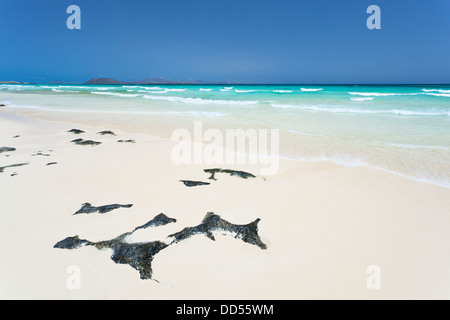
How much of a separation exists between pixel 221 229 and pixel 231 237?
0.15m

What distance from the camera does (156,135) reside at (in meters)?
7.41

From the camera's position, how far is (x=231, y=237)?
2506 mm

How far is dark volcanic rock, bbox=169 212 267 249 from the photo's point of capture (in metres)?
2.47

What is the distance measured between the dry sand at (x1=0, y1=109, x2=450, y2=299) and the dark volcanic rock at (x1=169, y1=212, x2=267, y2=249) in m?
0.08

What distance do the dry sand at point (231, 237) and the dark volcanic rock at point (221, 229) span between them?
0.26 feet

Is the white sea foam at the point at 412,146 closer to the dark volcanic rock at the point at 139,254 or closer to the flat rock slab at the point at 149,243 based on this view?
the flat rock slab at the point at 149,243

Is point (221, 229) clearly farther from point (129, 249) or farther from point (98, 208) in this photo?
point (98, 208)

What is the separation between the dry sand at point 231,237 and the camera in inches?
76.9

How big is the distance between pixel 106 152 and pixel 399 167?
6.11 metres

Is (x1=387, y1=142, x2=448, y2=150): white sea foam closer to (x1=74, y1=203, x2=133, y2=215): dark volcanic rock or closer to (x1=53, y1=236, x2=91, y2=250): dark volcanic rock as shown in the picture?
(x1=74, y1=203, x2=133, y2=215): dark volcanic rock

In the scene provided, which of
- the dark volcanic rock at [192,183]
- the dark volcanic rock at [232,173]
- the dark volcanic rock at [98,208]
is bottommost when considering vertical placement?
the dark volcanic rock at [98,208]

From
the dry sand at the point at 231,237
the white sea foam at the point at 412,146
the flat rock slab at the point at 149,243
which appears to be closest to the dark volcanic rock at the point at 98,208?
the dry sand at the point at 231,237
